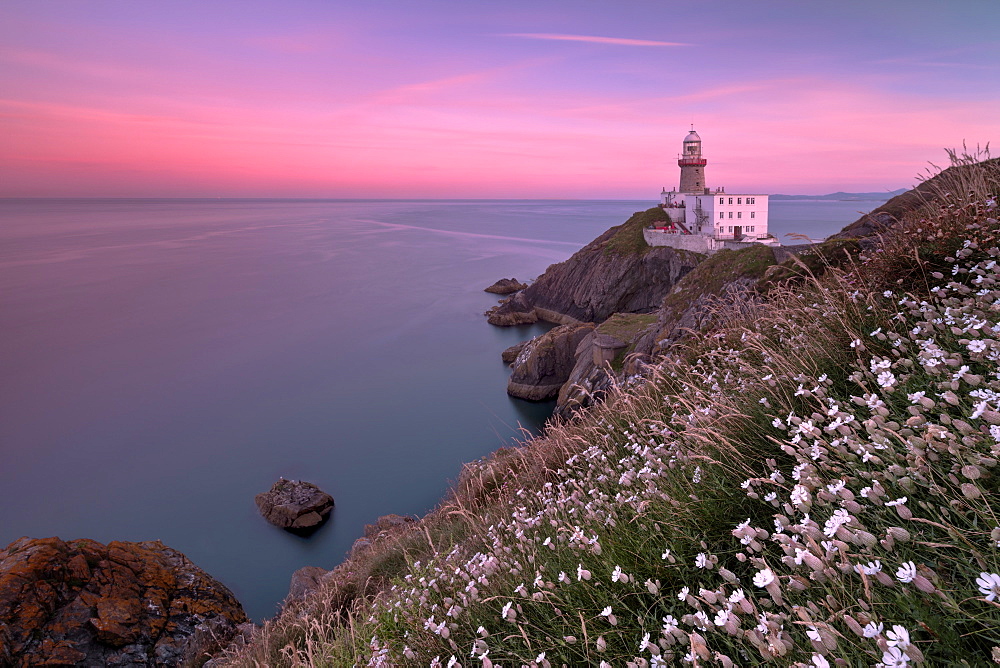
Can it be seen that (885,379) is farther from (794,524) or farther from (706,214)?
(706,214)

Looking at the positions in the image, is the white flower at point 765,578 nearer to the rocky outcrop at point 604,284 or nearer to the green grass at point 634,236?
the rocky outcrop at point 604,284

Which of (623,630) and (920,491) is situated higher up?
(920,491)

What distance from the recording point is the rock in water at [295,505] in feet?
82.2

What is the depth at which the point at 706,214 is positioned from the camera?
65.8m

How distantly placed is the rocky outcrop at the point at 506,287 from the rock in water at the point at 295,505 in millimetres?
53432

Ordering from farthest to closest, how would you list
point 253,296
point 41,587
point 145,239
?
point 145,239, point 253,296, point 41,587

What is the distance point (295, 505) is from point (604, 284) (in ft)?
137

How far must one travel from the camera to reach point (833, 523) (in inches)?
89.7

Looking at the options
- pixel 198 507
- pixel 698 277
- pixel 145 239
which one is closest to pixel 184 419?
pixel 198 507

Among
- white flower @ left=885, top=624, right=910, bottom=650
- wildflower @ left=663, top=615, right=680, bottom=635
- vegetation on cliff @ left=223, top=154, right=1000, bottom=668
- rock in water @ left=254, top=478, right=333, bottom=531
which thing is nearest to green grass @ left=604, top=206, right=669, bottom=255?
rock in water @ left=254, top=478, right=333, bottom=531

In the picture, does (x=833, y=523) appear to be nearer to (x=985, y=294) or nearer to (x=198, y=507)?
(x=985, y=294)

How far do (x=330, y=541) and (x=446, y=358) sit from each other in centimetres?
2663

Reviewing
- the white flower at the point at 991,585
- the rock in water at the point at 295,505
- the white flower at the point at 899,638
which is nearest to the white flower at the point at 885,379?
the white flower at the point at 991,585

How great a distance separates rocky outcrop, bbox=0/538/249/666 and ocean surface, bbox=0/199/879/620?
7.10 metres
